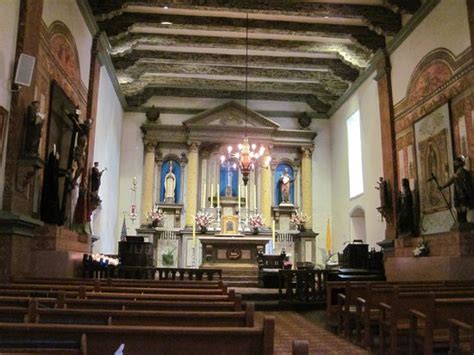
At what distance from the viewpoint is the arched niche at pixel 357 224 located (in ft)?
42.8

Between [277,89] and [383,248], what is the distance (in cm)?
687

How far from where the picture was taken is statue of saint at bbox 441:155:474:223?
23.8ft

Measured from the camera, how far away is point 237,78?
14.3 m

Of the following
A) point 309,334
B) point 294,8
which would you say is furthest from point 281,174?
point 309,334

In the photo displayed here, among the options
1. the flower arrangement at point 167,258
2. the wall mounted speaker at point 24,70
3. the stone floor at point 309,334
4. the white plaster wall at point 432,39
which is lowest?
the stone floor at point 309,334

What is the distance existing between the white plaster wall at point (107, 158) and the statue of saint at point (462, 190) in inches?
312

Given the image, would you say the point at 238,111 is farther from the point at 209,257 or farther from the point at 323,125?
the point at 209,257

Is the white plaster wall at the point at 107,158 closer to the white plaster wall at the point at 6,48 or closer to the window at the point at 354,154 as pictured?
the white plaster wall at the point at 6,48

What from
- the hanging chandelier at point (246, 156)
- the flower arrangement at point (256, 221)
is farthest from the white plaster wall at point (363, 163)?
the hanging chandelier at point (246, 156)

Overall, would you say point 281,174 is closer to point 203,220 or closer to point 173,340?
point 203,220

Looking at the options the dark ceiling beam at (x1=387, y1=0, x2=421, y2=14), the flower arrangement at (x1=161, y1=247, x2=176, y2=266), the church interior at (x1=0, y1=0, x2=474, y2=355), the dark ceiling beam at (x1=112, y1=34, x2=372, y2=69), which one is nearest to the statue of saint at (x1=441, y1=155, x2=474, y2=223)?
the church interior at (x1=0, y1=0, x2=474, y2=355)

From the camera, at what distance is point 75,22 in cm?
875

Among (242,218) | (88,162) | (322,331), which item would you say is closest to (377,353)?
(322,331)

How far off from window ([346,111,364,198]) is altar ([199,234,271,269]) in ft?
13.1
